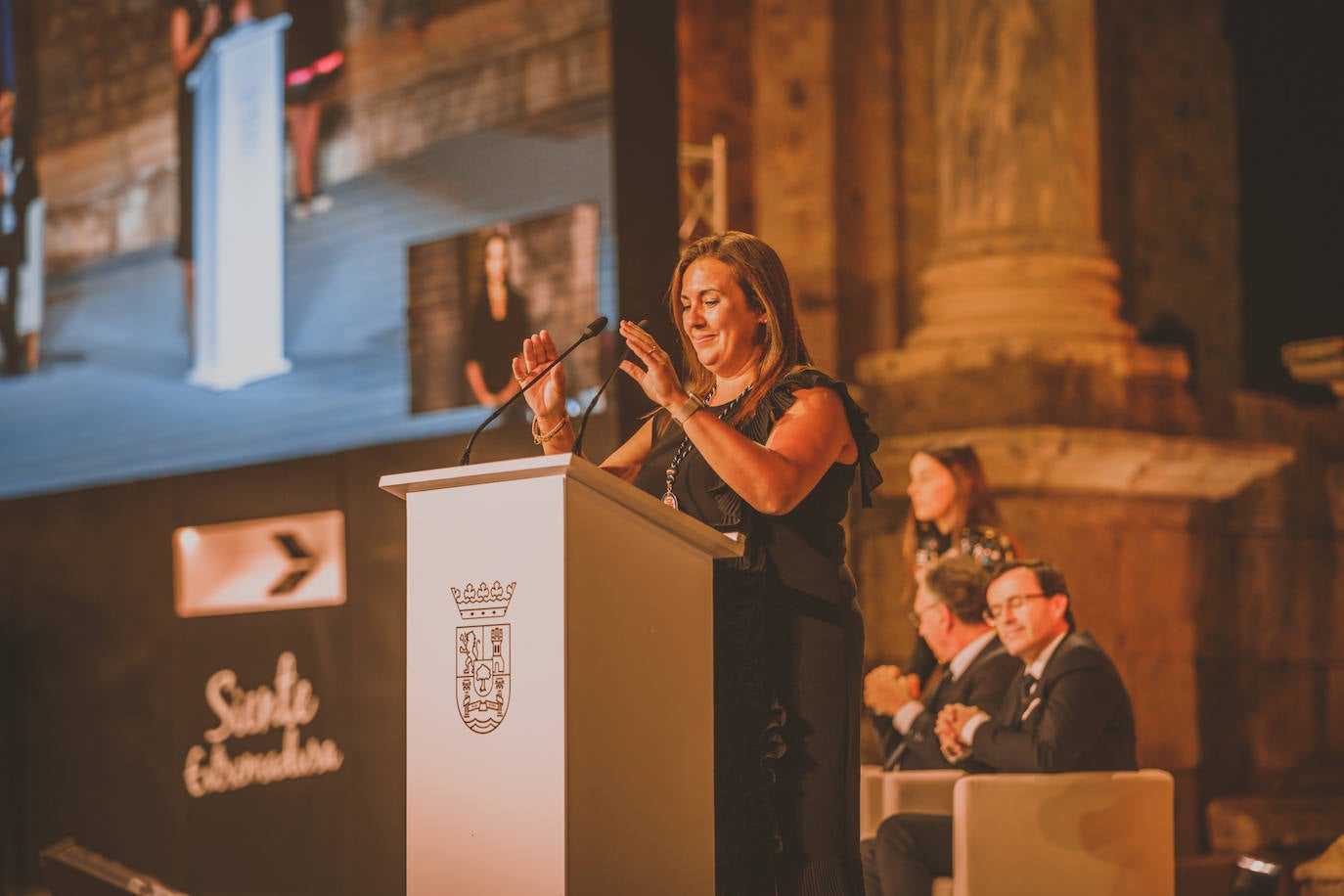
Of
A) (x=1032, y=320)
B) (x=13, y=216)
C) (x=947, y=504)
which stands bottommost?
(x=947, y=504)

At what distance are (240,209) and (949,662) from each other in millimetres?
3883

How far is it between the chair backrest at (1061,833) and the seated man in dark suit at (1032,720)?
0.07m

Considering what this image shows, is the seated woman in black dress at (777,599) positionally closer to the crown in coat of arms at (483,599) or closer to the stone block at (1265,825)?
the crown in coat of arms at (483,599)

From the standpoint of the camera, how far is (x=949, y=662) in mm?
4285

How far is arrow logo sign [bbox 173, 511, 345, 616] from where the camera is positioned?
6.44 m

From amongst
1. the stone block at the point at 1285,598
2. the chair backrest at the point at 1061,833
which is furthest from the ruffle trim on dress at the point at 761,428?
the stone block at the point at 1285,598

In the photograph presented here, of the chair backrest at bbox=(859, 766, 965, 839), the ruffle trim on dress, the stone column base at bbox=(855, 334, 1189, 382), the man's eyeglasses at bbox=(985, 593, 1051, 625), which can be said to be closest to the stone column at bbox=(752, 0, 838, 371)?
the stone column base at bbox=(855, 334, 1189, 382)

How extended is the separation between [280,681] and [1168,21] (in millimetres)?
5693

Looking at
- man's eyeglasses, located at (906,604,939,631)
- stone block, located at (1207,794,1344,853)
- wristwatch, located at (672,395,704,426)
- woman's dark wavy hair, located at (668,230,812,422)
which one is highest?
woman's dark wavy hair, located at (668,230,812,422)

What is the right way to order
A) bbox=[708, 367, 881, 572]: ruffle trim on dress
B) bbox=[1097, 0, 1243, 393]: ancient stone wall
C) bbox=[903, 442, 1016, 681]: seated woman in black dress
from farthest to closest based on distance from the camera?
1. bbox=[1097, 0, 1243, 393]: ancient stone wall
2. bbox=[903, 442, 1016, 681]: seated woman in black dress
3. bbox=[708, 367, 881, 572]: ruffle trim on dress

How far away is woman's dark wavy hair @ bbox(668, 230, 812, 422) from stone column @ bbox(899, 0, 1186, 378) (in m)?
3.85

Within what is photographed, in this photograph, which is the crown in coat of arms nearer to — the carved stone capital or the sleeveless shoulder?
the sleeveless shoulder

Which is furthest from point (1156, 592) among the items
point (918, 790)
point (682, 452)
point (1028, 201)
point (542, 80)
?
point (682, 452)

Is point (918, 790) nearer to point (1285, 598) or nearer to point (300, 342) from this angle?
point (300, 342)
